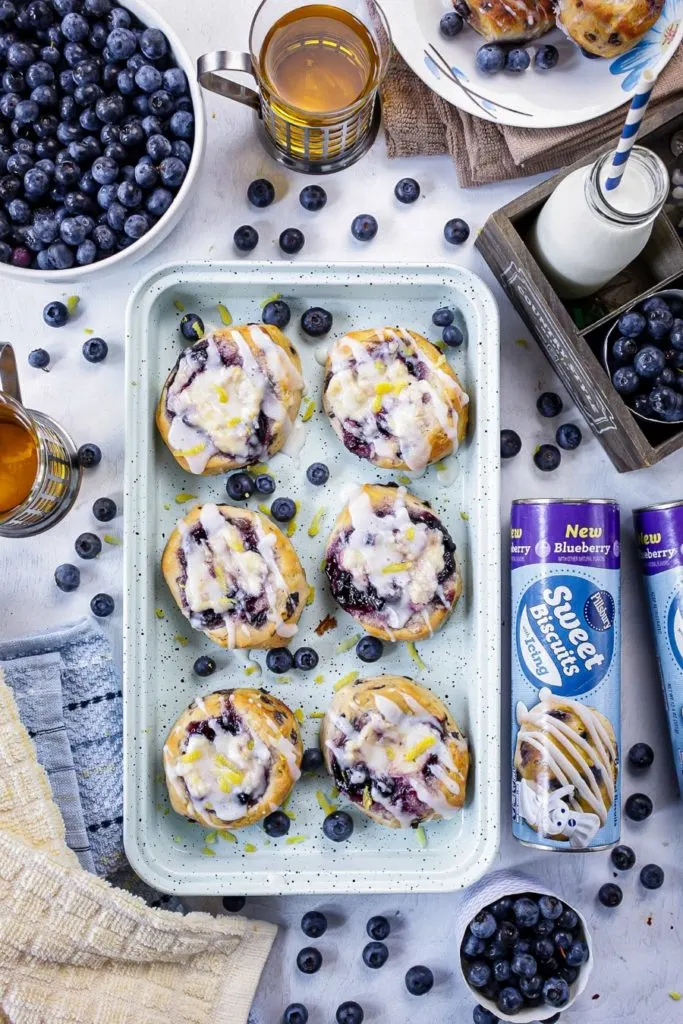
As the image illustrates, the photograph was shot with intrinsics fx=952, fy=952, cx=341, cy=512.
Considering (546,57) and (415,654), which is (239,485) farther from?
(546,57)

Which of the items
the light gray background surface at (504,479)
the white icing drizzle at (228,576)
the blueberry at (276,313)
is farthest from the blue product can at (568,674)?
the blueberry at (276,313)

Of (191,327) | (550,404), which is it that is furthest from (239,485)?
(550,404)

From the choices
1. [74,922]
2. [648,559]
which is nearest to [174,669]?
[74,922]

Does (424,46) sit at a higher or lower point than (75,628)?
higher

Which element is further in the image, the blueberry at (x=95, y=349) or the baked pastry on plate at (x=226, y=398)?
the blueberry at (x=95, y=349)

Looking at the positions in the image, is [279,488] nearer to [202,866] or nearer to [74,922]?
[202,866]

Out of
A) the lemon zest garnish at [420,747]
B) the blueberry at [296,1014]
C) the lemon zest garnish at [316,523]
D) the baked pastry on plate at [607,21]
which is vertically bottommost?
the blueberry at [296,1014]

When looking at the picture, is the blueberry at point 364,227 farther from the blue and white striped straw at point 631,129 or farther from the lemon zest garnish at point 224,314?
the blue and white striped straw at point 631,129
